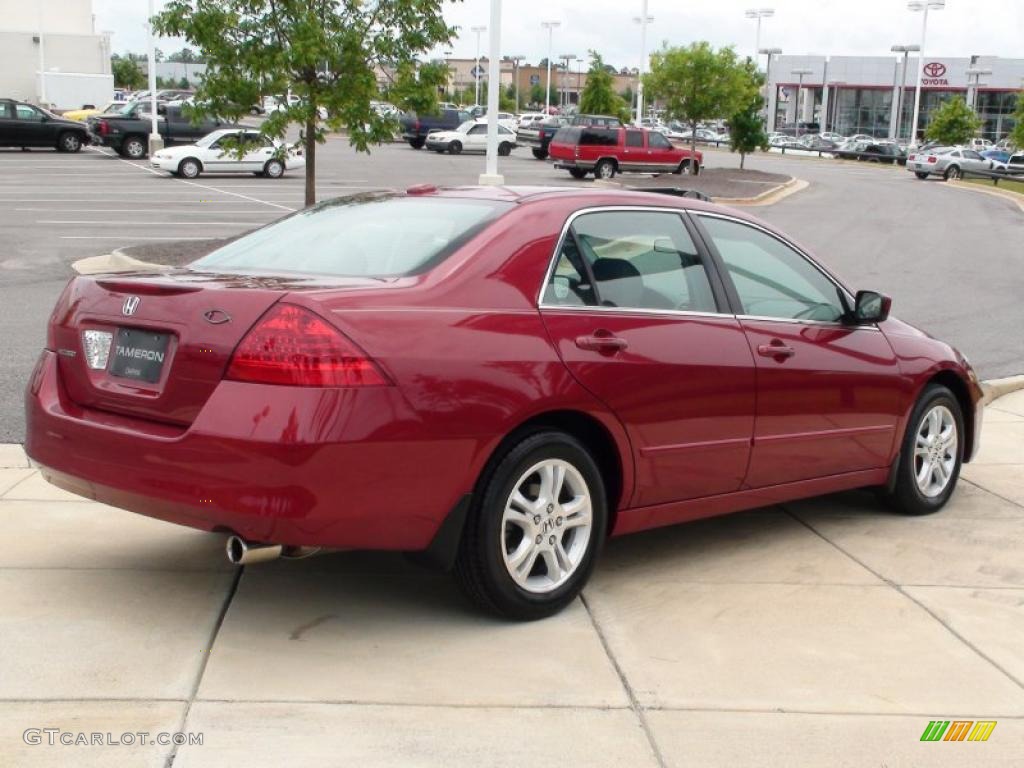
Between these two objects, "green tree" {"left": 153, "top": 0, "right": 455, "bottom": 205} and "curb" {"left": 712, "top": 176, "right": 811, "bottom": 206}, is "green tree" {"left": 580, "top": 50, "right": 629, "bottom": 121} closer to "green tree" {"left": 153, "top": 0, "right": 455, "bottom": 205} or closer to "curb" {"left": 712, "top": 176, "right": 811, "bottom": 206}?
"curb" {"left": 712, "top": 176, "right": 811, "bottom": 206}

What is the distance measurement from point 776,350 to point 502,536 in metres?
1.77

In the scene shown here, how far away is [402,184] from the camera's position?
132 ft

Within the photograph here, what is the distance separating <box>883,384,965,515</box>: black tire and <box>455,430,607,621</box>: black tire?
238 centimetres

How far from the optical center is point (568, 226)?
5461mm

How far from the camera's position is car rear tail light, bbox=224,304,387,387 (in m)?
4.48

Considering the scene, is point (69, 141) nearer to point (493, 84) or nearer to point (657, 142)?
point (657, 142)

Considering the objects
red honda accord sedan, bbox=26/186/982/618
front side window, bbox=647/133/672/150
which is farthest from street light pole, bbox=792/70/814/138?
red honda accord sedan, bbox=26/186/982/618

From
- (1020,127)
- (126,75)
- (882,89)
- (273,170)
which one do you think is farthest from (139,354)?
(126,75)

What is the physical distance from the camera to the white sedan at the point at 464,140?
57.1m

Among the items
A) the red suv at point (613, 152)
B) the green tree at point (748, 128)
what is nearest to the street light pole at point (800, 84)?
the green tree at point (748, 128)

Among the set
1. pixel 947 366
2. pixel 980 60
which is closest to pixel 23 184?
pixel 947 366

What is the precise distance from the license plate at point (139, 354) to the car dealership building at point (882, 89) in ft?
326

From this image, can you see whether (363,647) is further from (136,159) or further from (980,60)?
(980,60)

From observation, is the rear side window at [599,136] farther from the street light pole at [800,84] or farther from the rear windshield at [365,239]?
the street light pole at [800,84]
